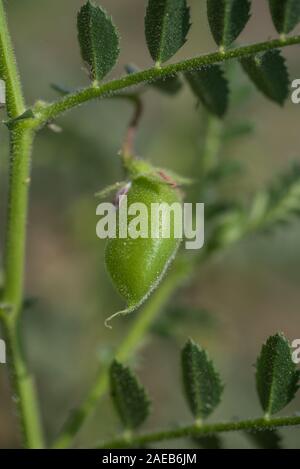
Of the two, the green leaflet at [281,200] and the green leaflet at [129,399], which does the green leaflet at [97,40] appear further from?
the green leaflet at [281,200]

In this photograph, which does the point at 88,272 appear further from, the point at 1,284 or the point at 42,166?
the point at 1,284

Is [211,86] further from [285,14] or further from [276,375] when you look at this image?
[276,375]

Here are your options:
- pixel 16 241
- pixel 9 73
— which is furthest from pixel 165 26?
pixel 16 241

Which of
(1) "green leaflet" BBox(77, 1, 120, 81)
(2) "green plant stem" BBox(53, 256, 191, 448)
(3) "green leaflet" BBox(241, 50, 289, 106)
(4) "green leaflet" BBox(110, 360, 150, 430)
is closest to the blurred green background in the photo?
(2) "green plant stem" BBox(53, 256, 191, 448)

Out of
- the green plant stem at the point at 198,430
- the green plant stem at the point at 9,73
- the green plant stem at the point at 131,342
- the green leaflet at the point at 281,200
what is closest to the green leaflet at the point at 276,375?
the green plant stem at the point at 198,430

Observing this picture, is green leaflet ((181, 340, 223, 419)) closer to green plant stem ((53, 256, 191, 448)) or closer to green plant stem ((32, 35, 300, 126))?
green plant stem ((53, 256, 191, 448))
